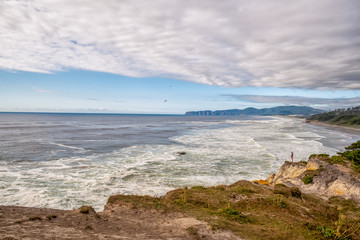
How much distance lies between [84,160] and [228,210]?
25927 millimetres

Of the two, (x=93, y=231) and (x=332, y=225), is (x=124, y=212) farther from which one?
(x=332, y=225)

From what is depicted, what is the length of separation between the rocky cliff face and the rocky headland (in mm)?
240

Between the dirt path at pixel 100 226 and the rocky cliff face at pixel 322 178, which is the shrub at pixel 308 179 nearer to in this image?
the rocky cliff face at pixel 322 178

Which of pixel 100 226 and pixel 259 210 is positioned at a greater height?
pixel 100 226

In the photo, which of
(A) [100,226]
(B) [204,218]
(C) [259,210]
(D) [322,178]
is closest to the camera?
(A) [100,226]

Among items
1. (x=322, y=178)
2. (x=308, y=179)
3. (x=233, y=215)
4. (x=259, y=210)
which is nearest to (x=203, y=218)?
(x=233, y=215)

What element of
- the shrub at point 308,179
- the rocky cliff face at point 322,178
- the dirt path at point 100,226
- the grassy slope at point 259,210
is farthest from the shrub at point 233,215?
the shrub at point 308,179

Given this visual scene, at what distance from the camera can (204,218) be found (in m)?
11.5

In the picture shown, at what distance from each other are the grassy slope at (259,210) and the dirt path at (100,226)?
2.09 ft

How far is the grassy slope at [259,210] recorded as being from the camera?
34.3 ft

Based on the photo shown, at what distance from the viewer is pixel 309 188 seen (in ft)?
67.1

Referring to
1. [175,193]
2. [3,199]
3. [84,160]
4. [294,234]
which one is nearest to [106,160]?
[84,160]

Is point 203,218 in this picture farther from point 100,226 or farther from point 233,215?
point 100,226

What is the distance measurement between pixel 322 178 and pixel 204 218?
49.3 feet
